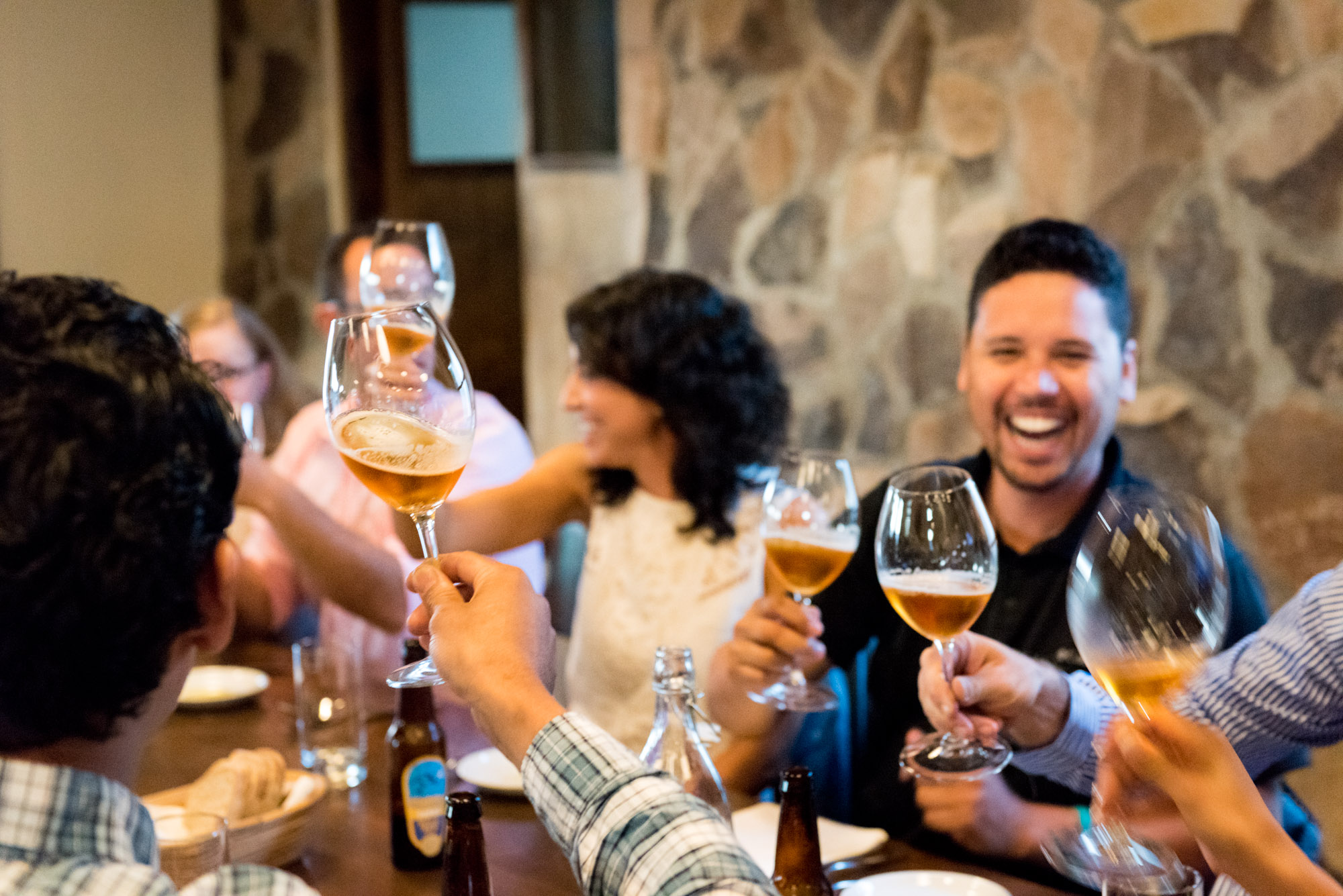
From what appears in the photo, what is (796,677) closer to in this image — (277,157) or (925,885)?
(925,885)

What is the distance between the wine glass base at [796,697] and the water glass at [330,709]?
1.70ft

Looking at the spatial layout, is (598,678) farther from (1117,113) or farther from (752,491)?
(1117,113)

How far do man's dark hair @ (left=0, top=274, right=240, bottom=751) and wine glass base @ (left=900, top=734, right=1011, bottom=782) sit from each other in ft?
2.32

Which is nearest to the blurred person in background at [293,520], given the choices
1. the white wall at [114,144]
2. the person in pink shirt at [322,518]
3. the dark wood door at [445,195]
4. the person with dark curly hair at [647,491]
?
the person in pink shirt at [322,518]

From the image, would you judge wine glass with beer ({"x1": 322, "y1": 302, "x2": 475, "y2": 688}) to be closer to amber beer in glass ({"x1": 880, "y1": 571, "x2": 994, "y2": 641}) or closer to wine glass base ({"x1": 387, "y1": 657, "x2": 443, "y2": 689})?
wine glass base ({"x1": 387, "y1": 657, "x2": 443, "y2": 689})

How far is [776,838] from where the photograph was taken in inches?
51.7

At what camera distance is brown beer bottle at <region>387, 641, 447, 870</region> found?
51.8 inches

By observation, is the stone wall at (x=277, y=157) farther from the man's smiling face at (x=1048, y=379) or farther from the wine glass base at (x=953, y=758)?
the wine glass base at (x=953, y=758)

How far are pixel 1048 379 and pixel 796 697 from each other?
25.2 inches

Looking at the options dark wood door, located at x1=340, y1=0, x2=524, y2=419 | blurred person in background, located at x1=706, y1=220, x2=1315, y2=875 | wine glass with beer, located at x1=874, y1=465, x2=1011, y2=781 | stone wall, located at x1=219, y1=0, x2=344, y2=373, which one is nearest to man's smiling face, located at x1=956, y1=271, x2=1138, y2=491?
blurred person in background, located at x1=706, y1=220, x2=1315, y2=875

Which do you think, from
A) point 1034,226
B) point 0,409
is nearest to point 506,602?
point 0,409

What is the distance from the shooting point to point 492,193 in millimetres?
4902

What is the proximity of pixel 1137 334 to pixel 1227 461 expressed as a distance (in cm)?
32

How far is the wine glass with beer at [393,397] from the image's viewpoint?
101 centimetres
